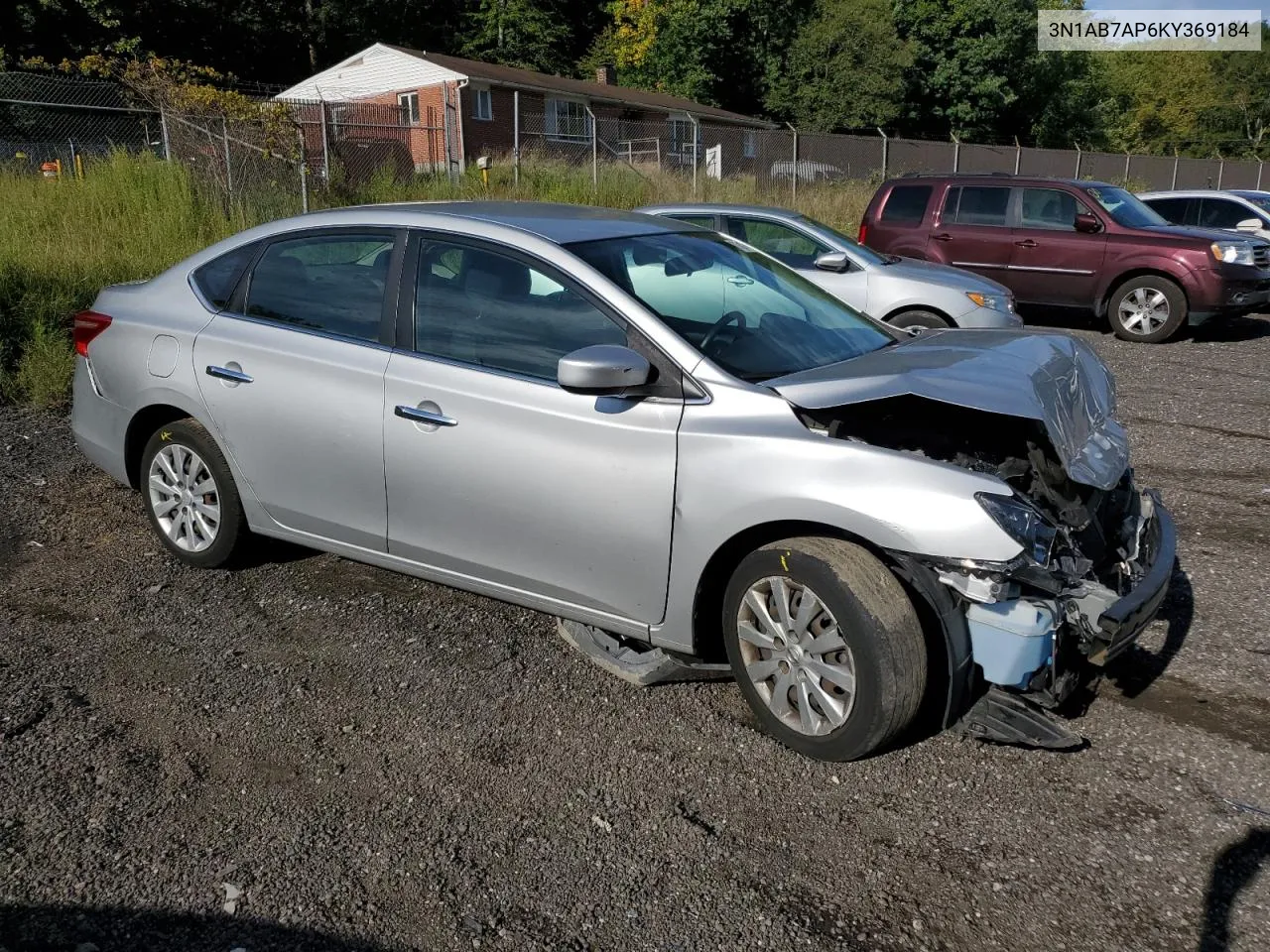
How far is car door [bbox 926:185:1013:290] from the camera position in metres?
12.5

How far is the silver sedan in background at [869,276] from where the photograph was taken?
9.13 m

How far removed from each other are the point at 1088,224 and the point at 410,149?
16.2 m

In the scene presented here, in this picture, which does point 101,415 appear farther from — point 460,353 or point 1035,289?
point 1035,289

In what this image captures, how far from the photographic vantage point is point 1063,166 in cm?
3225

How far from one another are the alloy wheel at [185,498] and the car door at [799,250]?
584cm

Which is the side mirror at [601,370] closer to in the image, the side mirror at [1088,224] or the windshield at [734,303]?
the windshield at [734,303]

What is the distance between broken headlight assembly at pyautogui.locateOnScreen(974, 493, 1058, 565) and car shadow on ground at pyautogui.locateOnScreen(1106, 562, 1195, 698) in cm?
110

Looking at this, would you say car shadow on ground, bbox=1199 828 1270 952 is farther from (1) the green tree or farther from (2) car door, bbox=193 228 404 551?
(1) the green tree

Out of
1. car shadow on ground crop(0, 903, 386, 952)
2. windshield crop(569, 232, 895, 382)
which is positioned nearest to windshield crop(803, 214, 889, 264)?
windshield crop(569, 232, 895, 382)

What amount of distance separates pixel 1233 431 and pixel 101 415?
290 inches

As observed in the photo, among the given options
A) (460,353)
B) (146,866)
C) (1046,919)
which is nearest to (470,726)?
(146,866)

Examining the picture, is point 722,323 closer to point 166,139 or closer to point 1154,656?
point 1154,656

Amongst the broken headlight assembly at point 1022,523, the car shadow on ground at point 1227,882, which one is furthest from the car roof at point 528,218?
the car shadow on ground at point 1227,882

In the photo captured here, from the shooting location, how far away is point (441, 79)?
37125 mm
